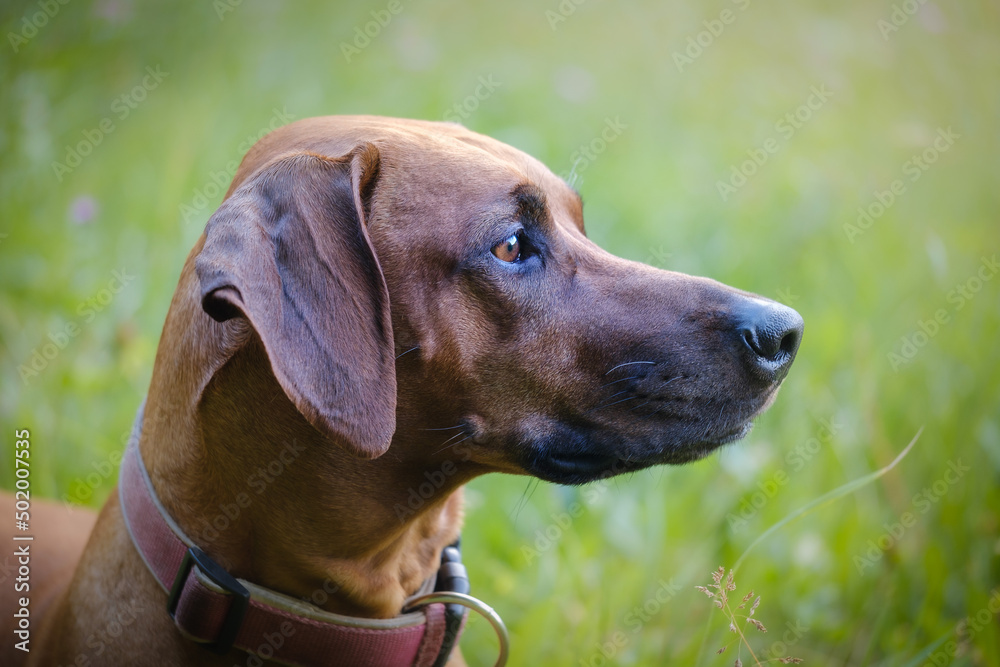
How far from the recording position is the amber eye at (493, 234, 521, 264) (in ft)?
6.88

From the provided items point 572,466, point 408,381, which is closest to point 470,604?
point 572,466

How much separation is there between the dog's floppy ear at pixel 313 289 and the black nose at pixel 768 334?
914mm

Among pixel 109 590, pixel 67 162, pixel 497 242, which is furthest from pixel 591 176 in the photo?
pixel 109 590

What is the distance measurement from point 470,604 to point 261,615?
0.54 meters

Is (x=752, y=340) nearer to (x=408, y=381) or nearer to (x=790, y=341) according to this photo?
(x=790, y=341)

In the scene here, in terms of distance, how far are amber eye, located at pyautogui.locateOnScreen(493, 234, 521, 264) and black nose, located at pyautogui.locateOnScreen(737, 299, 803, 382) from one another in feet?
2.01

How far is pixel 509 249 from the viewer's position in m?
2.12

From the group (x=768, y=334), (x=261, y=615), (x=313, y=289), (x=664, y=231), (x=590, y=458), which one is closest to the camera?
(x=313, y=289)

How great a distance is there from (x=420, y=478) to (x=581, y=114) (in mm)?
4726

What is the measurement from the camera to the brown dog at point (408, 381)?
6.44ft

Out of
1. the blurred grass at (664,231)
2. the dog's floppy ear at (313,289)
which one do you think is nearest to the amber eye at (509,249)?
the dog's floppy ear at (313,289)

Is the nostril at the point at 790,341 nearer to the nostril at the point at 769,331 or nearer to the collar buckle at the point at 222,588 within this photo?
the nostril at the point at 769,331

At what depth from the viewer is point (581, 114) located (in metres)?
6.29

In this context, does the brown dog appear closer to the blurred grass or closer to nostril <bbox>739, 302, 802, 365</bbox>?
nostril <bbox>739, 302, 802, 365</bbox>
